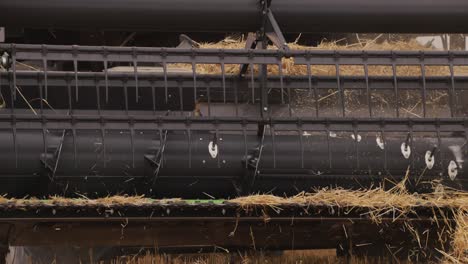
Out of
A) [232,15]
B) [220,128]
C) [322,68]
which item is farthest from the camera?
[322,68]

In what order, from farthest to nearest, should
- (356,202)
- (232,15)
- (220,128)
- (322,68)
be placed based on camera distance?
(322,68) → (232,15) → (220,128) → (356,202)

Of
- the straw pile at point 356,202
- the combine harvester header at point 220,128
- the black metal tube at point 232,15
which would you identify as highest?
the black metal tube at point 232,15

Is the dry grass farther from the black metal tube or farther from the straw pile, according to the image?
the straw pile

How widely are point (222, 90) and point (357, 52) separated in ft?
3.03

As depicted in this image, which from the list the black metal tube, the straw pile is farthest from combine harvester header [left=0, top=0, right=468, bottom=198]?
the straw pile

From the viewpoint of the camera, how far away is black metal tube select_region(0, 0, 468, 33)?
4812 millimetres

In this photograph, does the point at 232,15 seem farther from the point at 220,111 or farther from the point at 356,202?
the point at 356,202

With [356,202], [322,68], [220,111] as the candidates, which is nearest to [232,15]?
[220,111]

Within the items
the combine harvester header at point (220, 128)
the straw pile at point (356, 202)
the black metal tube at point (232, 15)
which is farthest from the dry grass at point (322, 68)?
the straw pile at point (356, 202)

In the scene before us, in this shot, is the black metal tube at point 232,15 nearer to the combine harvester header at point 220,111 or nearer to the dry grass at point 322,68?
the combine harvester header at point 220,111

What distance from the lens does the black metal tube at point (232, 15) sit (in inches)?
189

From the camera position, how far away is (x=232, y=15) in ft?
16.0

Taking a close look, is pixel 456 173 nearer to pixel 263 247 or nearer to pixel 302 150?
pixel 302 150

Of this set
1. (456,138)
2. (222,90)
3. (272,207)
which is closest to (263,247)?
(272,207)
